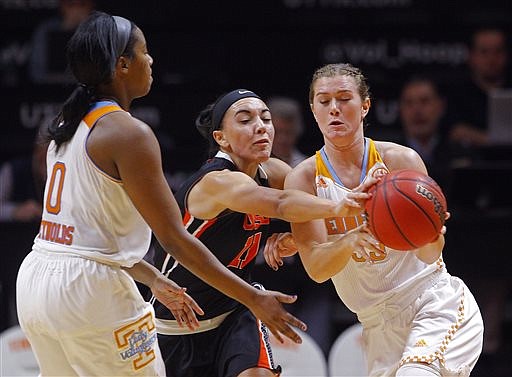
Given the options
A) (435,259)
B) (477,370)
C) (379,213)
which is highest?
Answer: (379,213)

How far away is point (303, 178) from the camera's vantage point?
529cm

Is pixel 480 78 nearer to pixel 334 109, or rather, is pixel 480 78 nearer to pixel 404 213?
pixel 334 109

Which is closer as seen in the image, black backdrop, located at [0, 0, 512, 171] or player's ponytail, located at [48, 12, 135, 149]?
player's ponytail, located at [48, 12, 135, 149]

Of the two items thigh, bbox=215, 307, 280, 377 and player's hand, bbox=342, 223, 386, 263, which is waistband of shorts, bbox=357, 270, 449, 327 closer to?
player's hand, bbox=342, 223, 386, 263

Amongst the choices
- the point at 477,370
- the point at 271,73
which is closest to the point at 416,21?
the point at 271,73

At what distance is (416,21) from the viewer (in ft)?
29.7

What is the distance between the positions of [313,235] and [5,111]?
14.6 ft

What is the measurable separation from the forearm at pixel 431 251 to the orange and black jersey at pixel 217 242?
2.62ft

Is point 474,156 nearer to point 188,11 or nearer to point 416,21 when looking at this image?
point 416,21

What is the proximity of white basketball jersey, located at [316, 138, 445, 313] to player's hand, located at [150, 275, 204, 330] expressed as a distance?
967 millimetres

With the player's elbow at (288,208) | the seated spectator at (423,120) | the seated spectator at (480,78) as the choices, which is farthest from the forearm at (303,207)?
the seated spectator at (480,78)

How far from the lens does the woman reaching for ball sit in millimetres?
5059

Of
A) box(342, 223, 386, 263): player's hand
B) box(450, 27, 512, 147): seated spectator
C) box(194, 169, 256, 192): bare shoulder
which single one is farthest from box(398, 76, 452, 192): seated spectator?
box(342, 223, 386, 263): player's hand

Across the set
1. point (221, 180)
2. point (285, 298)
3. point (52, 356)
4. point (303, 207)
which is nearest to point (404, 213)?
point (303, 207)
